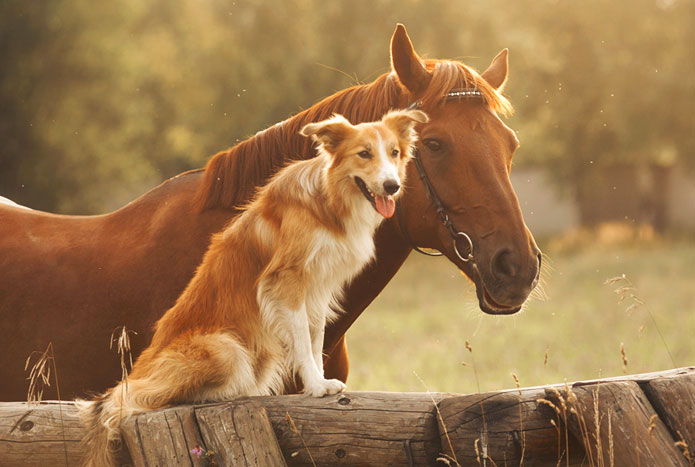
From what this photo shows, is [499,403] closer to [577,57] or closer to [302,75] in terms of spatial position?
[302,75]

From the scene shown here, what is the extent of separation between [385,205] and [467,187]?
0.62m

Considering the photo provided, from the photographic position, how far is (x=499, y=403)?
11.6ft

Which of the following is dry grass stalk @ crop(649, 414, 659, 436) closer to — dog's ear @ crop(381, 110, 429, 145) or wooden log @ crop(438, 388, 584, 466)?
wooden log @ crop(438, 388, 584, 466)

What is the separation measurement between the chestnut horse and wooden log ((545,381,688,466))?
62cm

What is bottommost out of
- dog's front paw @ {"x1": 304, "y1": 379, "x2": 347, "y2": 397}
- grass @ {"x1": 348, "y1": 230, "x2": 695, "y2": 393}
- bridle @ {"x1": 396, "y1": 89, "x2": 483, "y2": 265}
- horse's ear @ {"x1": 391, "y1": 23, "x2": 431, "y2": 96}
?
grass @ {"x1": 348, "y1": 230, "x2": 695, "y2": 393}

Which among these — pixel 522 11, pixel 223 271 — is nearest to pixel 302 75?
pixel 522 11

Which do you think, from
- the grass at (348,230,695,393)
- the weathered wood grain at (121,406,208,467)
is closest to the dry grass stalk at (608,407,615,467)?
the grass at (348,230,695,393)

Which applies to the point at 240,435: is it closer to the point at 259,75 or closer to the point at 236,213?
the point at 236,213

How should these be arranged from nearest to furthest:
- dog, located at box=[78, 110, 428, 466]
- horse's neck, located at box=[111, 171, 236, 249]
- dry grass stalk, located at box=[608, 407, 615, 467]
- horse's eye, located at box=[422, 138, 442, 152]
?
1. dry grass stalk, located at box=[608, 407, 615, 467]
2. dog, located at box=[78, 110, 428, 466]
3. horse's eye, located at box=[422, 138, 442, 152]
4. horse's neck, located at box=[111, 171, 236, 249]

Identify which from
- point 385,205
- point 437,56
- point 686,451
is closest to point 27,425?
point 385,205

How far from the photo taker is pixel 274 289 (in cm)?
368

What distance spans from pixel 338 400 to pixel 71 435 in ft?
3.84

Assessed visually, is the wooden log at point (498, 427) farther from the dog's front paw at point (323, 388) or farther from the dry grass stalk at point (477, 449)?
the dog's front paw at point (323, 388)

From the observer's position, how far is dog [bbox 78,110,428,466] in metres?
3.63
